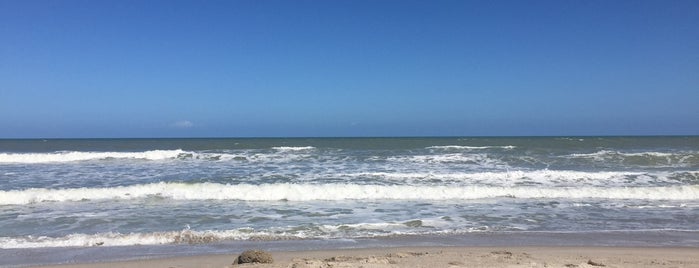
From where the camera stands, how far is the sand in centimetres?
548

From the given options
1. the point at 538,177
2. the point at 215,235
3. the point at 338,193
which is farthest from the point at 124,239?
the point at 538,177

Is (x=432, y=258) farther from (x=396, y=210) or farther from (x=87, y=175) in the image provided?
(x=87, y=175)

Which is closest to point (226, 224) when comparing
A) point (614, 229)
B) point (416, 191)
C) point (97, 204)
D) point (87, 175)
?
point (97, 204)

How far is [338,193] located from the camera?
1272 cm

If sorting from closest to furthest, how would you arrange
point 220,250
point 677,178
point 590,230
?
1. point 220,250
2. point 590,230
3. point 677,178

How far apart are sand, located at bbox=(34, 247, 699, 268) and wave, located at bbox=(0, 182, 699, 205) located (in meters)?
5.57

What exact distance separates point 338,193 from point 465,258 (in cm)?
713

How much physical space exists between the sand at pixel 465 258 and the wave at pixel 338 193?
18.3 feet

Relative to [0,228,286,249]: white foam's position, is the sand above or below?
above

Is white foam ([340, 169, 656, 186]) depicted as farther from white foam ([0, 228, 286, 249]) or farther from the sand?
white foam ([0, 228, 286, 249])

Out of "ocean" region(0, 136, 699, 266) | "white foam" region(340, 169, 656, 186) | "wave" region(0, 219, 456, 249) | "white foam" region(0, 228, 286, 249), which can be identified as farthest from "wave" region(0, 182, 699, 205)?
"white foam" region(0, 228, 286, 249)

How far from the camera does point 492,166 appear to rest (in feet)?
67.5

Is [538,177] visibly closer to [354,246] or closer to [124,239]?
[354,246]

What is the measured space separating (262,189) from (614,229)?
8607mm
